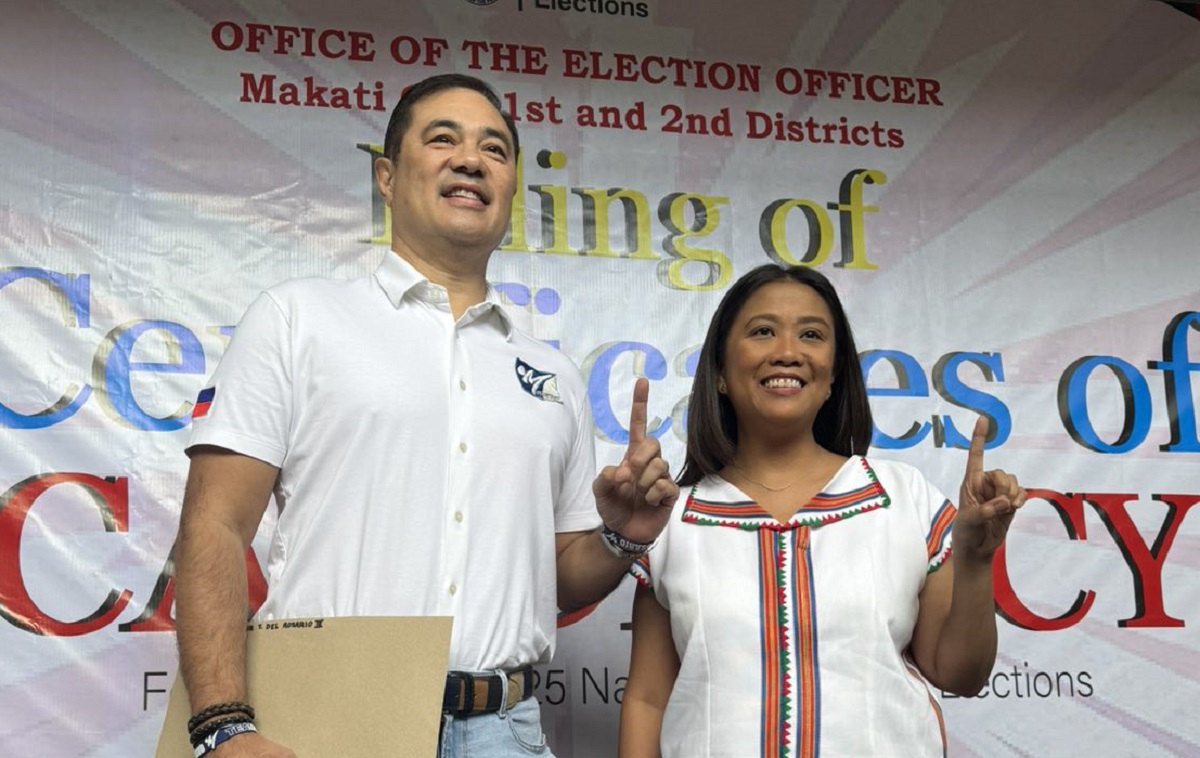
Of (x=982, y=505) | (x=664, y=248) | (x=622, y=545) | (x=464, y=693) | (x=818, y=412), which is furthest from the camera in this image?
(x=664, y=248)

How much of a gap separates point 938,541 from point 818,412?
1.17ft

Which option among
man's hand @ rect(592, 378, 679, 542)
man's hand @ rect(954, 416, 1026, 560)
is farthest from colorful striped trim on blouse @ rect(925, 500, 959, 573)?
man's hand @ rect(592, 378, 679, 542)

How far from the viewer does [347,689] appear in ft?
5.32

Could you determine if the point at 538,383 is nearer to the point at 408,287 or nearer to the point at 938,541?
the point at 408,287

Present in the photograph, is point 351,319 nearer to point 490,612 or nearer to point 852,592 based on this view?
point 490,612

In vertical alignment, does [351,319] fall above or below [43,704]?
above

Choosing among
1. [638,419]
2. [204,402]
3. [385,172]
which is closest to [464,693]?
[638,419]

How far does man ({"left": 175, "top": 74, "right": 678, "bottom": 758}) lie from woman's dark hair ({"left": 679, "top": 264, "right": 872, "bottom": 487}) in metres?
0.35

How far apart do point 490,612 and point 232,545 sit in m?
0.36

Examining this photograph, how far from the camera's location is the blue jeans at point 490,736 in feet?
5.59

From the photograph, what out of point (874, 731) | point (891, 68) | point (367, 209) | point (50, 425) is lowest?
point (874, 731)

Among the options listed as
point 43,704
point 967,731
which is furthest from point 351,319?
point 967,731

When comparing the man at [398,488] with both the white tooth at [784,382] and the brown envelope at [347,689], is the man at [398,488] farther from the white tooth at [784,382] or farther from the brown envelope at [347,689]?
the white tooth at [784,382]

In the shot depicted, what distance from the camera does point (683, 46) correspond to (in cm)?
298
